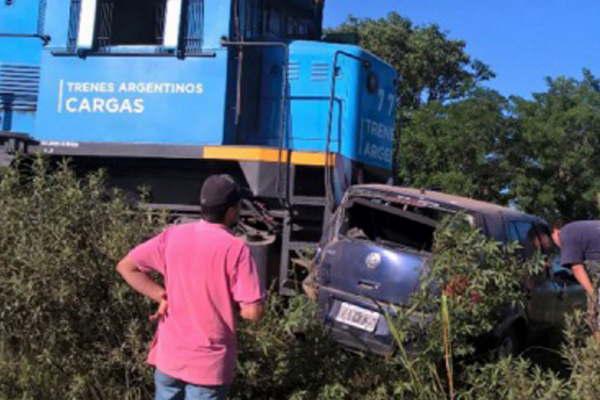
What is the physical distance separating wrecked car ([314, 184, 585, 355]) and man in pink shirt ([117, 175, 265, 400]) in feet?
5.84

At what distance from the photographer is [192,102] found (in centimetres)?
805

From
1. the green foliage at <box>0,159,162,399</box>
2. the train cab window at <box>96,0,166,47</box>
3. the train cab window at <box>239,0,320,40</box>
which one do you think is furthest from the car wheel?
the train cab window at <box>96,0,166,47</box>

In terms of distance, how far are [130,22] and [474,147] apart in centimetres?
1275

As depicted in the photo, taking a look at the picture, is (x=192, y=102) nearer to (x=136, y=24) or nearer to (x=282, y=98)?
(x=282, y=98)

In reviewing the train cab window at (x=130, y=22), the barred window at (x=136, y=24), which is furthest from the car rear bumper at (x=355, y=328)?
the train cab window at (x=130, y=22)

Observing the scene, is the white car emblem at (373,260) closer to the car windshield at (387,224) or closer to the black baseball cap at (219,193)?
the car windshield at (387,224)

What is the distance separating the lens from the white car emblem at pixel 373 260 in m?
6.12

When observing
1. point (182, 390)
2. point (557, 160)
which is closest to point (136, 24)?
point (182, 390)

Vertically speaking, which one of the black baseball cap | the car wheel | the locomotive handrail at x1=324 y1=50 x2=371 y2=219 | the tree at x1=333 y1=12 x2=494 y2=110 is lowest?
the car wheel

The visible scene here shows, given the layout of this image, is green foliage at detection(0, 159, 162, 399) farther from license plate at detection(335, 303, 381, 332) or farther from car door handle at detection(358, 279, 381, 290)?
car door handle at detection(358, 279, 381, 290)

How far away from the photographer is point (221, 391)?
11.9ft

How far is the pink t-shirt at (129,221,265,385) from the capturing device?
3.58 m

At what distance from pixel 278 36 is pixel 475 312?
561cm

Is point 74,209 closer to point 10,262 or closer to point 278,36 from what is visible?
point 10,262
